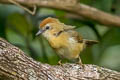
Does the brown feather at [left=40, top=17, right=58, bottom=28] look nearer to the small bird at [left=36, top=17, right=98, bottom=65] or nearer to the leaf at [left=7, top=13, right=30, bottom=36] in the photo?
the small bird at [left=36, top=17, right=98, bottom=65]

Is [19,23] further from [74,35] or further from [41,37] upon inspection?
[74,35]

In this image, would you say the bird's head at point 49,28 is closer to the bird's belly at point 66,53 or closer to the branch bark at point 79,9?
the bird's belly at point 66,53

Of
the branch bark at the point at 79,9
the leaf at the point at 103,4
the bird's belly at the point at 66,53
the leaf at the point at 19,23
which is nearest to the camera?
the bird's belly at the point at 66,53

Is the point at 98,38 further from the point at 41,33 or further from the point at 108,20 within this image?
the point at 41,33

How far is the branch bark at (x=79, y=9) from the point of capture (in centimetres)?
695

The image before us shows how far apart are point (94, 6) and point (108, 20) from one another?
0.70 meters

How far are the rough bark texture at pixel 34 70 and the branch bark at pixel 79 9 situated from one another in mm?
1644

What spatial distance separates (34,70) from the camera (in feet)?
16.5

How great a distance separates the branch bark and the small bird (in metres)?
Answer: 0.73

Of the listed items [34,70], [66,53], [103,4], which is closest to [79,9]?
[103,4]

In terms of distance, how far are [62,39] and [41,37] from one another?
4.36 feet

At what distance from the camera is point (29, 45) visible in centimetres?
761

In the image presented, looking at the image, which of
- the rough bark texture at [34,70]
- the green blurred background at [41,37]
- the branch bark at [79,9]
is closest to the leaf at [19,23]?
the green blurred background at [41,37]

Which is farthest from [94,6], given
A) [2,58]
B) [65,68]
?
[2,58]
